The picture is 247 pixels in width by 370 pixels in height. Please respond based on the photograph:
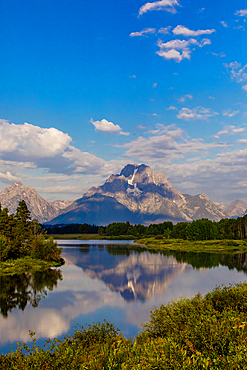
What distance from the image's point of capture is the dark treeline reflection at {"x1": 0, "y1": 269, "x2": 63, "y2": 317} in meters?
30.7

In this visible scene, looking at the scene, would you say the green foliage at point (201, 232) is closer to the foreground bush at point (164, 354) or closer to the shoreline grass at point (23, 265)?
the shoreline grass at point (23, 265)

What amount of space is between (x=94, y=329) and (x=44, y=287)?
964 inches

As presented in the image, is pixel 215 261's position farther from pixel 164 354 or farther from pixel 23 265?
pixel 164 354

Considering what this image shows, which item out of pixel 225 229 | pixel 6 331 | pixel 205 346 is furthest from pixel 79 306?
pixel 225 229

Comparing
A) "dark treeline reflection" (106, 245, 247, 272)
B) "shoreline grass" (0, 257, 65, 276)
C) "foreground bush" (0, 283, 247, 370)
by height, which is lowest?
"dark treeline reflection" (106, 245, 247, 272)

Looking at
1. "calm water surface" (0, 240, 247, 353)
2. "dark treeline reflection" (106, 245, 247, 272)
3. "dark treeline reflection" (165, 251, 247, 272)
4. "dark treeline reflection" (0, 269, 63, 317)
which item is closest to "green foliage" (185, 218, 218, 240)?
"dark treeline reflection" (106, 245, 247, 272)

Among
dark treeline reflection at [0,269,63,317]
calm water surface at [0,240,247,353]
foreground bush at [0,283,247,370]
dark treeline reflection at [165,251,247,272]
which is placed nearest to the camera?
foreground bush at [0,283,247,370]

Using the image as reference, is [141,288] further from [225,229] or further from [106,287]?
[225,229]

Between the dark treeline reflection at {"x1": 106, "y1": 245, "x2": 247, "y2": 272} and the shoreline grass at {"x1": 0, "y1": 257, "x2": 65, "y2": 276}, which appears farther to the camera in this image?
the dark treeline reflection at {"x1": 106, "y1": 245, "x2": 247, "y2": 272}

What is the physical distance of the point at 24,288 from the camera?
3797cm

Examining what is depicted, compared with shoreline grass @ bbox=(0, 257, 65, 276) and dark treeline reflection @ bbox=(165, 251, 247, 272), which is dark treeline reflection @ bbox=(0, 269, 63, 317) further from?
dark treeline reflection @ bbox=(165, 251, 247, 272)

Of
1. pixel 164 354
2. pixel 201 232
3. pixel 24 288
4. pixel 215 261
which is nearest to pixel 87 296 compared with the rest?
pixel 24 288

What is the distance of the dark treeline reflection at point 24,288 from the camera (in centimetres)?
3066

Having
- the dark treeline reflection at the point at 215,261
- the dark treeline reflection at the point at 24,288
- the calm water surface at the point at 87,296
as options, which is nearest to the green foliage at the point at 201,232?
the dark treeline reflection at the point at 215,261
